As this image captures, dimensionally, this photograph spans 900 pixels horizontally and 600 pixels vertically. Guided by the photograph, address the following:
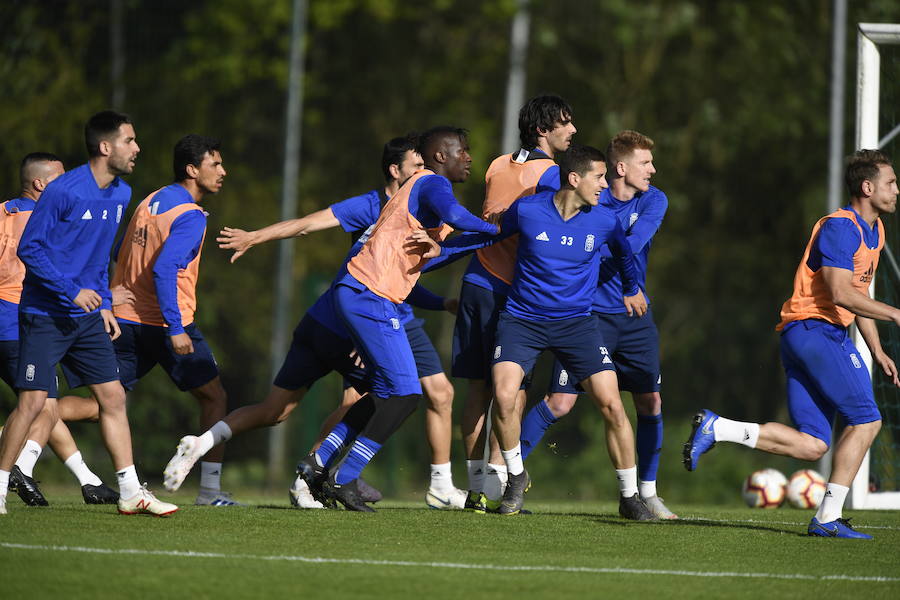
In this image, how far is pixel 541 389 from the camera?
50.1ft

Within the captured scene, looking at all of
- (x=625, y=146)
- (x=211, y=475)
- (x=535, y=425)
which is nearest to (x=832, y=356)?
(x=625, y=146)

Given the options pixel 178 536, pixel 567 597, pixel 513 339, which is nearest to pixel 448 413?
pixel 513 339

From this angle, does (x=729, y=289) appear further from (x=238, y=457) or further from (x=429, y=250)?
(x=429, y=250)

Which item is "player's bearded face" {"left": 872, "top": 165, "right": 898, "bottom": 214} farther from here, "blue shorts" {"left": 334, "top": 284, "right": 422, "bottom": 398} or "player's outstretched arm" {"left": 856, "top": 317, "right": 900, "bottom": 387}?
"blue shorts" {"left": 334, "top": 284, "right": 422, "bottom": 398}

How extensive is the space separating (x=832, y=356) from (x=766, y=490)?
3.68 metres

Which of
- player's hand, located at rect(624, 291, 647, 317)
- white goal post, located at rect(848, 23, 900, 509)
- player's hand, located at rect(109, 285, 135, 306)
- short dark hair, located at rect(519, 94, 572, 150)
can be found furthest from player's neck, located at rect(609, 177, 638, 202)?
player's hand, located at rect(109, 285, 135, 306)

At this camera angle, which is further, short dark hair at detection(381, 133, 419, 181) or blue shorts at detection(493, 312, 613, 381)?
short dark hair at detection(381, 133, 419, 181)

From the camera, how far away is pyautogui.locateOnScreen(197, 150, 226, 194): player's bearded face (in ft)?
28.0

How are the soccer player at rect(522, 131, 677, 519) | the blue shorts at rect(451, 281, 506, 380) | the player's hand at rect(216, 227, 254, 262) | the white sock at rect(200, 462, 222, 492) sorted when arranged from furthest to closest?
1. the white sock at rect(200, 462, 222, 492)
2. the soccer player at rect(522, 131, 677, 519)
3. the blue shorts at rect(451, 281, 506, 380)
4. the player's hand at rect(216, 227, 254, 262)

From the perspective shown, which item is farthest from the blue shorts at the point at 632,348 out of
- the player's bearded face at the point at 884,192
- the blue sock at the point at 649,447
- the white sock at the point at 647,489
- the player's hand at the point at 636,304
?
the player's bearded face at the point at 884,192

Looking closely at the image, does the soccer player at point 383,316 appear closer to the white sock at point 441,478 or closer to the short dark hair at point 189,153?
the white sock at point 441,478

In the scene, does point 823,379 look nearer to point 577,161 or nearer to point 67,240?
point 577,161

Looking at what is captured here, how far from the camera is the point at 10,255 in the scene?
848cm

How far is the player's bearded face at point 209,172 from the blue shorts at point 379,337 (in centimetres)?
136
